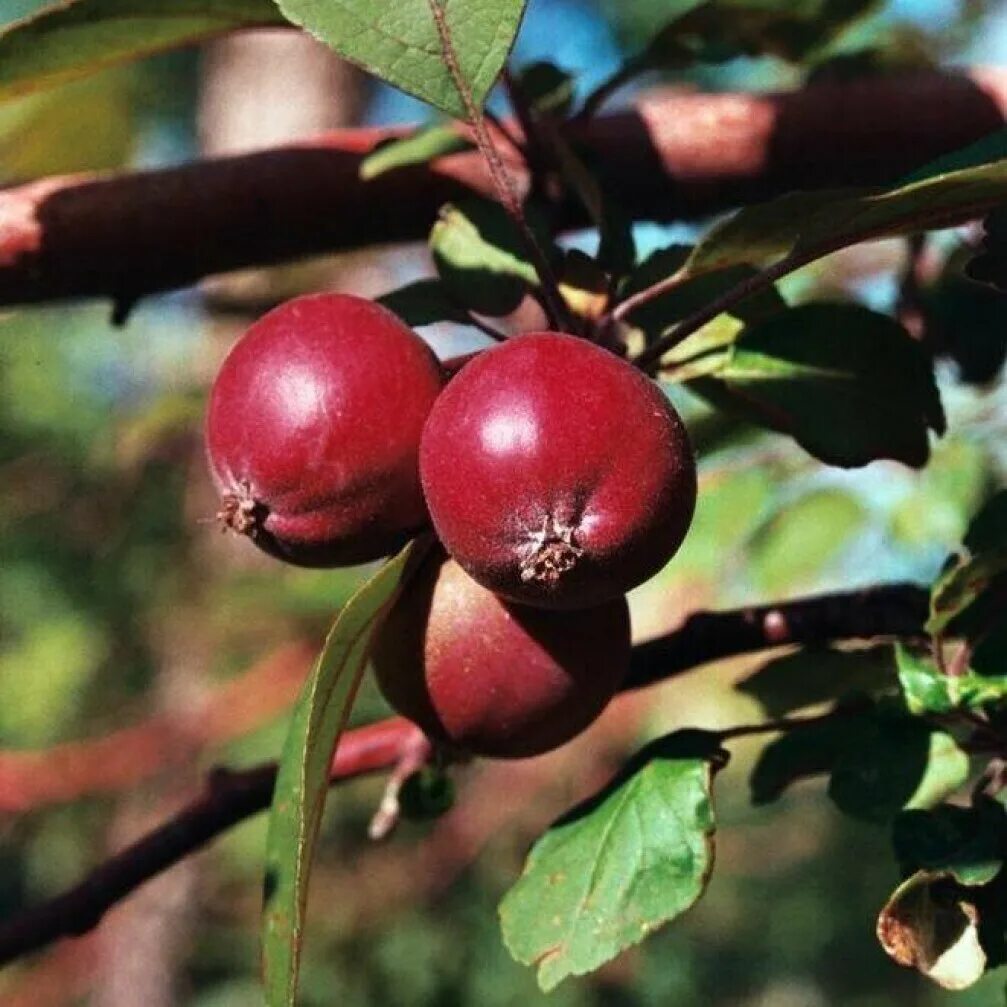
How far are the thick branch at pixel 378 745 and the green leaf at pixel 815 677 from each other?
0.01 metres

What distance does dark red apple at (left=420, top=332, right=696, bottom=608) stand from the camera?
1.95 ft

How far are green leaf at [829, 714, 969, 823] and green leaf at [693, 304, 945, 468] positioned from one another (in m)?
0.15

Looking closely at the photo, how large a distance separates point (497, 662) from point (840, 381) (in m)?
0.26

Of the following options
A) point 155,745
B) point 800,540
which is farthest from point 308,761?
point 155,745

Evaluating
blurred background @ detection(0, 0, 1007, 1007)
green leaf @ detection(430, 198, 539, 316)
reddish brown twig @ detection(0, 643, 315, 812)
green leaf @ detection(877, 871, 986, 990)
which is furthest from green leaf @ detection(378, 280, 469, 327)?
reddish brown twig @ detection(0, 643, 315, 812)

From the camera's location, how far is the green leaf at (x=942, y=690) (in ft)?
2.35

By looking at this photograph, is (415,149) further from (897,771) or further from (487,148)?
(897,771)

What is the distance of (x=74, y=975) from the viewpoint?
384 cm

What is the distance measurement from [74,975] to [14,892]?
1339 millimetres

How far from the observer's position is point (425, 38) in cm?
67

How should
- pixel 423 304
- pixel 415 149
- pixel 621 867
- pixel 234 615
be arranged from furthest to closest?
pixel 234 615, pixel 415 149, pixel 423 304, pixel 621 867

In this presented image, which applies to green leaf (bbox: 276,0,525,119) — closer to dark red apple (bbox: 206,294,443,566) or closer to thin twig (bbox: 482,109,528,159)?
dark red apple (bbox: 206,294,443,566)

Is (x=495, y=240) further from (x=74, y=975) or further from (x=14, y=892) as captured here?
(x=14, y=892)

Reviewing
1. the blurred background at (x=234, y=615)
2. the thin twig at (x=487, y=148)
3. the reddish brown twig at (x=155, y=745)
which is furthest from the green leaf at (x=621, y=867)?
the reddish brown twig at (x=155, y=745)
